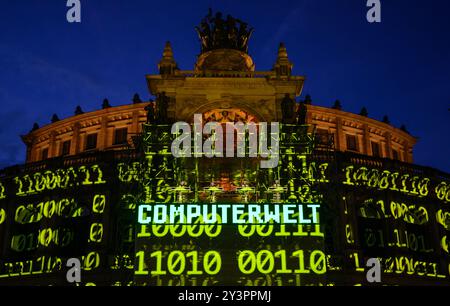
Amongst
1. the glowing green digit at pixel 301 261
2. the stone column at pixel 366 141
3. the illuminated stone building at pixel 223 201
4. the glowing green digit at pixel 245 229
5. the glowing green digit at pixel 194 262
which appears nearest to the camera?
the glowing green digit at pixel 194 262

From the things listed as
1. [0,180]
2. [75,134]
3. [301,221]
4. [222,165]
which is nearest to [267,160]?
[222,165]

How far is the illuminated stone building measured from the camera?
36.5 metres

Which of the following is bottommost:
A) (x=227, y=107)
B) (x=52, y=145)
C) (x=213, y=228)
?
(x=213, y=228)

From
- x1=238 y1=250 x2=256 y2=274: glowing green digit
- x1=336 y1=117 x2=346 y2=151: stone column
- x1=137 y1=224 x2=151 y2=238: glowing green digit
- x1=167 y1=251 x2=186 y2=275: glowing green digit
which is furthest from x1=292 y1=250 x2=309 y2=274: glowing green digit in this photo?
x1=336 y1=117 x2=346 y2=151: stone column

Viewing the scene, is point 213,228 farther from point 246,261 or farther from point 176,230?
point 246,261

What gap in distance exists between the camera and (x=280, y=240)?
36.9 m

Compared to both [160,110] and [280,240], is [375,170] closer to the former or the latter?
[280,240]

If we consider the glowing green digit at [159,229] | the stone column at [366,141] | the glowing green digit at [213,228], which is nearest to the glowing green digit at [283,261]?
the glowing green digit at [213,228]

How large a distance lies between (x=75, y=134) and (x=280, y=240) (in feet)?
125

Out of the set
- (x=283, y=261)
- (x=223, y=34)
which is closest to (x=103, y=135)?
(x=223, y=34)

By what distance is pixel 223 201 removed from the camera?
4222 cm

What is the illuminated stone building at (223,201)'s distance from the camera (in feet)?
120

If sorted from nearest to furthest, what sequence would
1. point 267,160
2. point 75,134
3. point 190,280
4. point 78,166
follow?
point 190,280 < point 267,160 < point 78,166 < point 75,134

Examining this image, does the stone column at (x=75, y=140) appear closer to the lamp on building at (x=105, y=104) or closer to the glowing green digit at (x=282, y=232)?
the lamp on building at (x=105, y=104)
